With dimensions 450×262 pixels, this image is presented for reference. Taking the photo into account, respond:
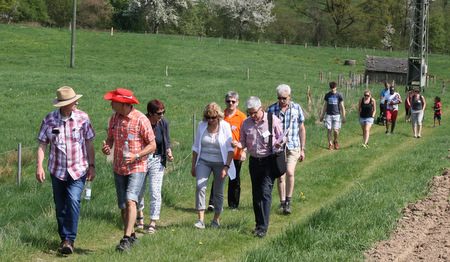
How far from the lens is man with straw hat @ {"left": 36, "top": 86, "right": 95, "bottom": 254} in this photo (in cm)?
678

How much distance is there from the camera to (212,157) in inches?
320

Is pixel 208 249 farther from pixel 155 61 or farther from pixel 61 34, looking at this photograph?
pixel 61 34

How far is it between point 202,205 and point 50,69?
117 ft

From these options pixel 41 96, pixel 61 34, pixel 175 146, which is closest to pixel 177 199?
pixel 175 146

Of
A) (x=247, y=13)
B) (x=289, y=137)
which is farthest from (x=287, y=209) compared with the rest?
(x=247, y=13)

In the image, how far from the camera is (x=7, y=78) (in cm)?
3133

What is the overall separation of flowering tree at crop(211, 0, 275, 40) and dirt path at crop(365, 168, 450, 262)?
83491 mm

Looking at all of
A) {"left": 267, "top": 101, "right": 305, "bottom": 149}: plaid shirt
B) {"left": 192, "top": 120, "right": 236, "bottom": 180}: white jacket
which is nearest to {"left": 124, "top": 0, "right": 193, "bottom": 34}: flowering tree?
{"left": 267, "top": 101, "right": 305, "bottom": 149}: plaid shirt

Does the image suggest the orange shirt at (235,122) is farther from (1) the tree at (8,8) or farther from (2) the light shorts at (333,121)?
(1) the tree at (8,8)

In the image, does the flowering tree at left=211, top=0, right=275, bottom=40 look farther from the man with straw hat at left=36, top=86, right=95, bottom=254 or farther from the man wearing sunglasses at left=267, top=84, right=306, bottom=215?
the man with straw hat at left=36, top=86, right=95, bottom=254

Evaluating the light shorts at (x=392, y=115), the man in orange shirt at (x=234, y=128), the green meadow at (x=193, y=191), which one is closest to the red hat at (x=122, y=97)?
the green meadow at (x=193, y=191)

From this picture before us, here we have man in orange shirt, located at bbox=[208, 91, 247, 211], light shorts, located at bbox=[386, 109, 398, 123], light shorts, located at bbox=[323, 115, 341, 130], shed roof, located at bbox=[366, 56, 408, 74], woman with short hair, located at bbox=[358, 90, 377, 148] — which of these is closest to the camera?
man in orange shirt, located at bbox=[208, 91, 247, 211]

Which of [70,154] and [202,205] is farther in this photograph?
[202,205]

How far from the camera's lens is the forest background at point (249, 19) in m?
84.1
